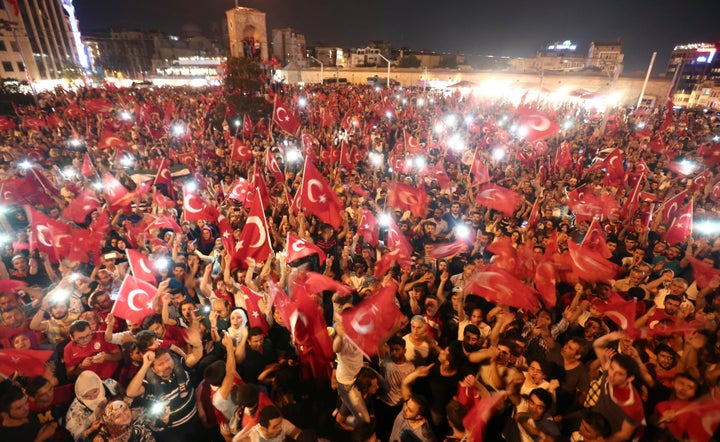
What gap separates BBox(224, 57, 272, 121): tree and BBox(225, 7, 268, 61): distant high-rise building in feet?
148

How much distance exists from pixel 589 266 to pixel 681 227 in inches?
121

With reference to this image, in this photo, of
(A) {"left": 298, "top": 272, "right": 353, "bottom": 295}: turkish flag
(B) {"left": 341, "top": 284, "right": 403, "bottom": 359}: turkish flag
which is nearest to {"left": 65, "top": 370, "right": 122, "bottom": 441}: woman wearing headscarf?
(B) {"left": 341, "top": 284, "right": 403, "bottom": 359}: turkish flag

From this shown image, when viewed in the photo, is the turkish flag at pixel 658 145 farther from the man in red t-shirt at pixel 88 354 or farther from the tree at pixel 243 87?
the tree at pixel 243 87

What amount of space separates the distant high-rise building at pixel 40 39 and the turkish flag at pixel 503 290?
57.7m

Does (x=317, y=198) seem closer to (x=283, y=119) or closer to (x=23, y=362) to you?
(x=23, y=362)

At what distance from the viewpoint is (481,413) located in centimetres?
318

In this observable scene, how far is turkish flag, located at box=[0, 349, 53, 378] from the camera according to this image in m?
3.14

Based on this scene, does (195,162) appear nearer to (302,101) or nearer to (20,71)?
(302,101)

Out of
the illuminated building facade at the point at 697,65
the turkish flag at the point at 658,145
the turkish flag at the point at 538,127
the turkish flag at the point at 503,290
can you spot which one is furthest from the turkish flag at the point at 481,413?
the illuminated building facade at the point at 697,65

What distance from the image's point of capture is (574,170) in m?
11.9

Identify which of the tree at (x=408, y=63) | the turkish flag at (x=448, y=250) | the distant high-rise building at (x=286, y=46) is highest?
the distant high-rise building at (x=286, y=46)

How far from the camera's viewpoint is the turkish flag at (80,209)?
714 cm

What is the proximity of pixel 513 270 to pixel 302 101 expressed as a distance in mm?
24154

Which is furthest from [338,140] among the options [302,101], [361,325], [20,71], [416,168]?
[20,71]
